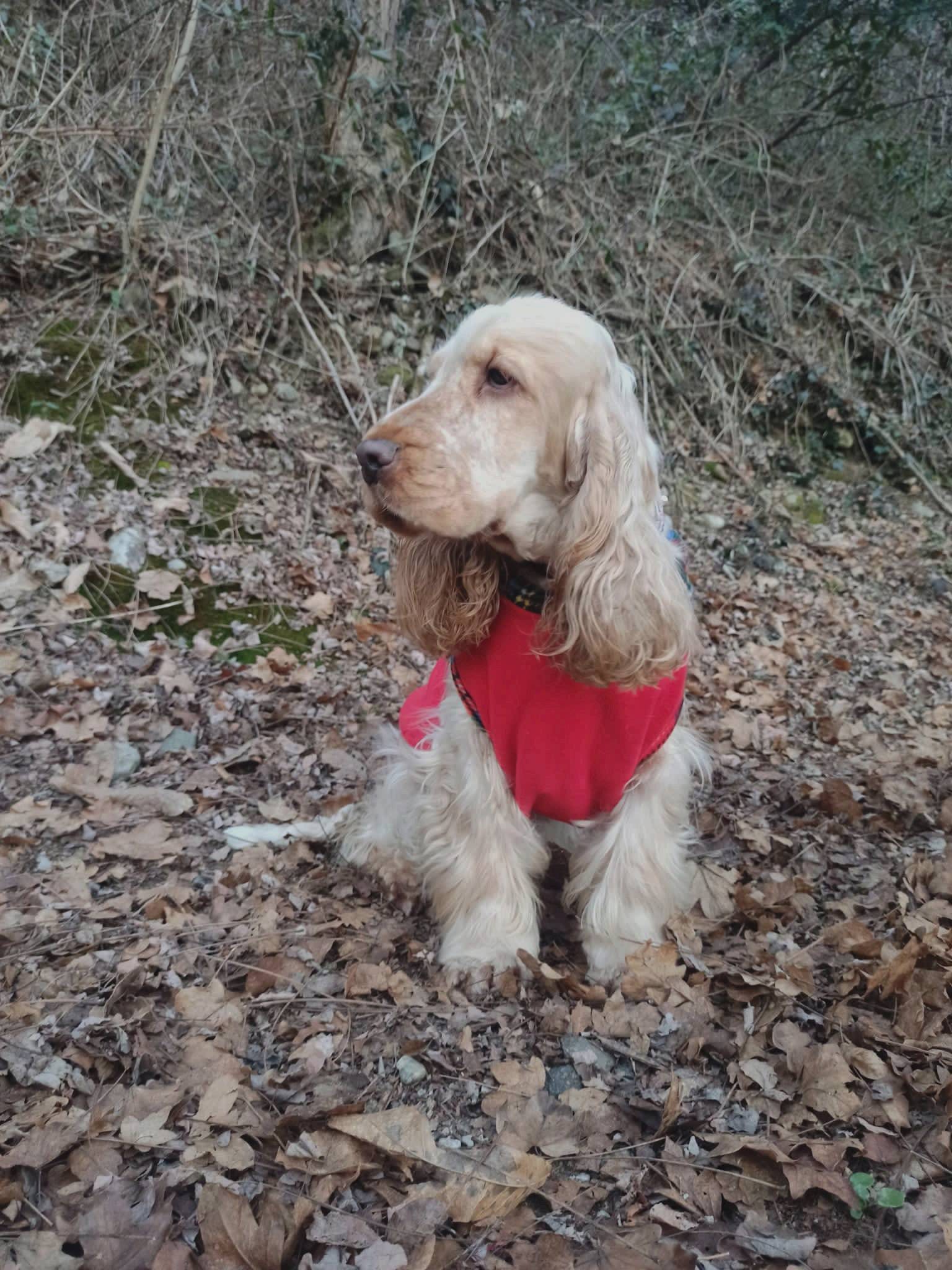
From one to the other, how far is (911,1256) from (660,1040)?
834mm

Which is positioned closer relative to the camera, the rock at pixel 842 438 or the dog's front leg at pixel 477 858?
the dog's front leg at pixel 477 858

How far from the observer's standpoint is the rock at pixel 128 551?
4613mm

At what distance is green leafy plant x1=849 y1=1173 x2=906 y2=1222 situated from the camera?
1.82 meters

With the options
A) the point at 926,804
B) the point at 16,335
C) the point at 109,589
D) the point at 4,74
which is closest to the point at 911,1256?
the point at 926,804

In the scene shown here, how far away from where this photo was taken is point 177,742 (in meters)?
3.92

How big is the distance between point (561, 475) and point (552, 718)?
2.45 ft

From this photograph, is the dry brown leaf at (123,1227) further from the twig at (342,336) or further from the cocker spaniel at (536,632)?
the twig at (342,336)

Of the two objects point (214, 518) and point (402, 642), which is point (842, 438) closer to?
point (402, 642)

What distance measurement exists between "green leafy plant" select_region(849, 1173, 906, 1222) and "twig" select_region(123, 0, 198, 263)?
6.07 m

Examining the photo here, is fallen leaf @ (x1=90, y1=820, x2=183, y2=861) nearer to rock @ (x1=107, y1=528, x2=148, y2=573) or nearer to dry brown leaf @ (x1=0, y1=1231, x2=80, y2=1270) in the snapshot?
dry brown leaf @ (x1=0, y1=1231, x2=80, y2=1270)

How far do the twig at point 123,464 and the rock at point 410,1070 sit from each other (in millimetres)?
3759

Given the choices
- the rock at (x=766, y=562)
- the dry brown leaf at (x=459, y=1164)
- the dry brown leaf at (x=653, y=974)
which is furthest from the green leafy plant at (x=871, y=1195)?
the rock at (x=766, y=562)

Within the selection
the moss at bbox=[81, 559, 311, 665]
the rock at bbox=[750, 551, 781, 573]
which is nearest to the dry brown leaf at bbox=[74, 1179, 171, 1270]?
the moss at bbox=[81, 559, 311, 665]

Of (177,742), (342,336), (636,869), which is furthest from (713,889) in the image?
(342,336)
